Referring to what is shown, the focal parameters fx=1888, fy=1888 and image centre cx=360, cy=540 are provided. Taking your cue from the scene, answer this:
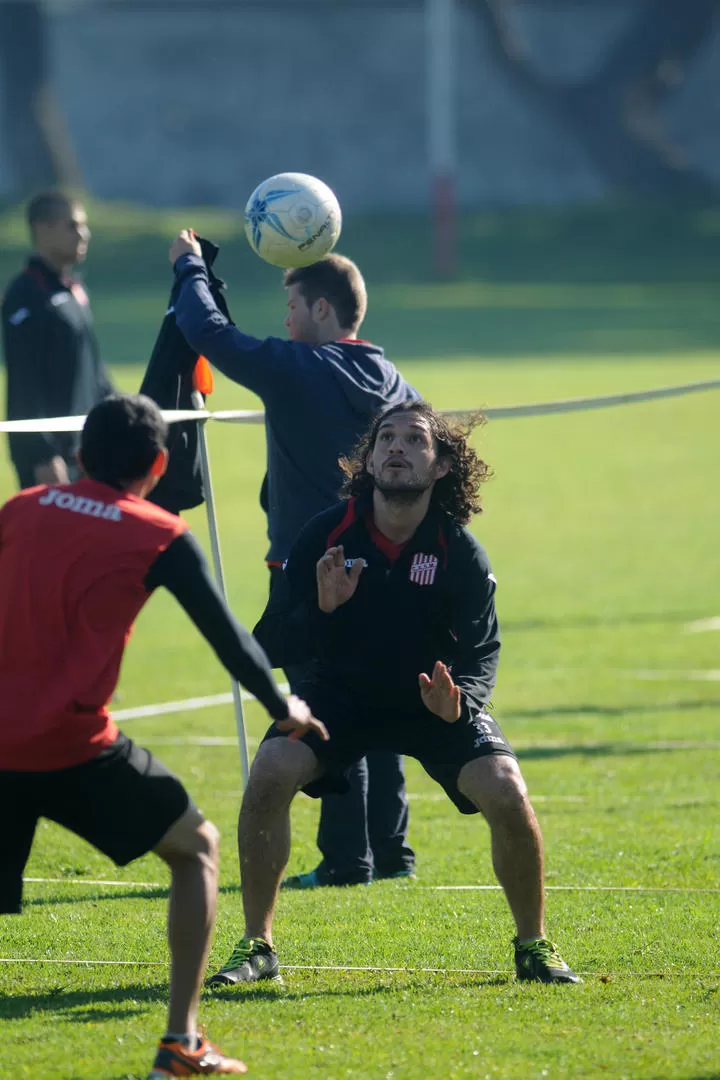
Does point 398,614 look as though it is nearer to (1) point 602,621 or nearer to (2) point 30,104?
(1) point 602,621

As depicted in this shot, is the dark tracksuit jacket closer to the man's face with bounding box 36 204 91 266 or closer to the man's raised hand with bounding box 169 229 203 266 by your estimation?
the man's face with bounding box 36 204 91 266

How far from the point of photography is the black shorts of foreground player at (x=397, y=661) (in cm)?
610

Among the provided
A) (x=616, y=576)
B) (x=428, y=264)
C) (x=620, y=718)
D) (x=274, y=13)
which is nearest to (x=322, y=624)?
(x=620, y=718)

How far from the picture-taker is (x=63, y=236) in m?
10.3

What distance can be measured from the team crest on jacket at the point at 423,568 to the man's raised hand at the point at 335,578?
222mm

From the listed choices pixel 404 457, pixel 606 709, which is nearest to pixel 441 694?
pixel 404 457

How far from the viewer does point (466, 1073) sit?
16.6 ft

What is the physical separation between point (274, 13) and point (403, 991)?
2318 inches

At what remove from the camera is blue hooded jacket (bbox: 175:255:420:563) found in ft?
23.5

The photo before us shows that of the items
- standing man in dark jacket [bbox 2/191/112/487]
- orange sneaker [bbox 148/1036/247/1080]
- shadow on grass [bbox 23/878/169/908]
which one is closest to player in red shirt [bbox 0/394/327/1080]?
orange sneaker [bbox 148/1036/247/1080]

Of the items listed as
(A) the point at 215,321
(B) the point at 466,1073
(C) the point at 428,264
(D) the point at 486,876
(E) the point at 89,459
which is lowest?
(B) the point at 466,1073

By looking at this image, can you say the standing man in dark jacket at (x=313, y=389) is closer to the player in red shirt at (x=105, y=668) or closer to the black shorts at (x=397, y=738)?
the black shorts at (x=397, y=738)

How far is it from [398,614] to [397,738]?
16.1 inches

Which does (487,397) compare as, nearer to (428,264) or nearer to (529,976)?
(428,264)
